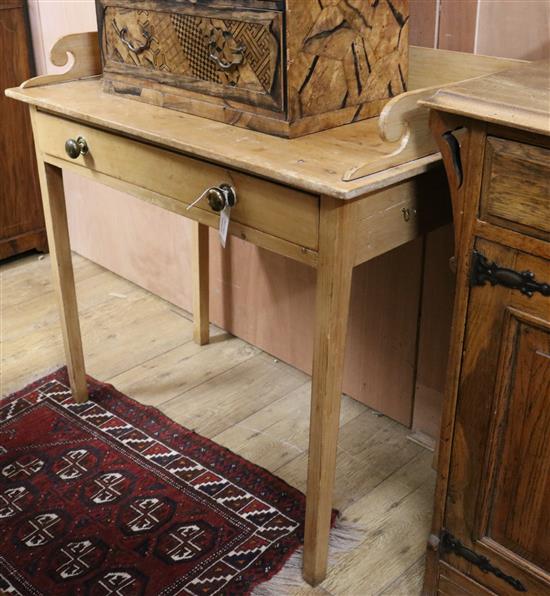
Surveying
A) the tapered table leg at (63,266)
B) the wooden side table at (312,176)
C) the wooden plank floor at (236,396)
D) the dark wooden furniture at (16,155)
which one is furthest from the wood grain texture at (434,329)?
the dark wooden furniture at (16,155)

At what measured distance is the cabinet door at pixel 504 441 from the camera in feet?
3.83

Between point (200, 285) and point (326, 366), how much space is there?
1.02 meters

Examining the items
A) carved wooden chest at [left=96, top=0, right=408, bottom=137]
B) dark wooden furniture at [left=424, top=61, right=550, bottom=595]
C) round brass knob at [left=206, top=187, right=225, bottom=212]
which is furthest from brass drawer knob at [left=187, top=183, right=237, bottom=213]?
dark wooden furniture at [left=424, top=61, right=550, bottom=595]

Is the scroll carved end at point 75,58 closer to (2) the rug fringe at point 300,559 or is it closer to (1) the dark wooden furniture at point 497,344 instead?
(1) the dark wooden furniture at point 497,344

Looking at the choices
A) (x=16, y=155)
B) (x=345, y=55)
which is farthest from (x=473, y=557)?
(x=16, y=155)

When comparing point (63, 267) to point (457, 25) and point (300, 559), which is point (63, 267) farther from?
point (457, 25)

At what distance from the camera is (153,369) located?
2307mm

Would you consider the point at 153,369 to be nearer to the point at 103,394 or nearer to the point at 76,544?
the point at 103,394

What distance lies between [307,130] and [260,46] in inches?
6.6

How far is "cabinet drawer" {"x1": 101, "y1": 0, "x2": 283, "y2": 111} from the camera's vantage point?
138cm

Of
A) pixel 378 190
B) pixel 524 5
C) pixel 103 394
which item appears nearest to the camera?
pixel 378 190

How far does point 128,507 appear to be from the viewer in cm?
177

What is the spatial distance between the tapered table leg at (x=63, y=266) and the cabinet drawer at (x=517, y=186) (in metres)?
1.12

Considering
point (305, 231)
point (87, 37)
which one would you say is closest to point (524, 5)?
point (305, 231)
